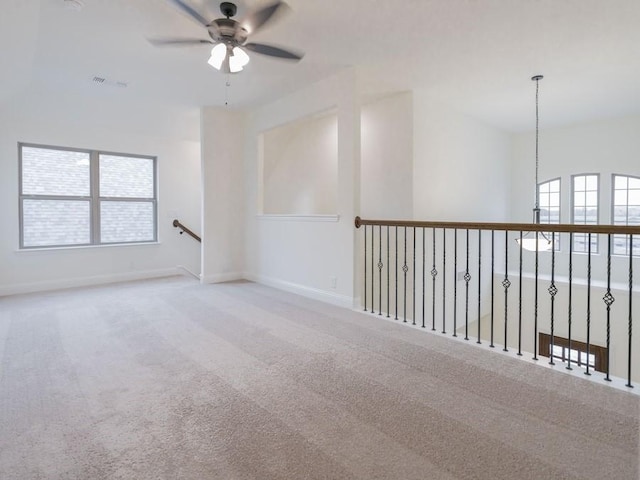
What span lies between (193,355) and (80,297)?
9.07 feet

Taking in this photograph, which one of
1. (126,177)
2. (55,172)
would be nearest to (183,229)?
(126,177)

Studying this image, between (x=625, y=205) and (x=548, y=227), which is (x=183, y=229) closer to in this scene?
(x=548, y=227)

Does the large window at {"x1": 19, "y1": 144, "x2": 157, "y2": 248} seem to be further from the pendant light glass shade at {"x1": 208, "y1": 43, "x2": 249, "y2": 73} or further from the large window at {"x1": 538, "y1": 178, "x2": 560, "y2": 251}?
the large window at {"x1": 538, "y1": 178, "x2": 560, "y2": 251}

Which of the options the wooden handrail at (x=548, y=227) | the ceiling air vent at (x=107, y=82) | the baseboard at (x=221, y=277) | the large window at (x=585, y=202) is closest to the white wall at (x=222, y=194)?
the baseboard at (x=221, y=277)

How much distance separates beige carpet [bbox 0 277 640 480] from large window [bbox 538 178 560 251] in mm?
4916

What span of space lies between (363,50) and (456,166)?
2637 mm

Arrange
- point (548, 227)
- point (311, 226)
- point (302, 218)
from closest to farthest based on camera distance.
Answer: point (548, 227) < point (311, 226) < point (302, 218)

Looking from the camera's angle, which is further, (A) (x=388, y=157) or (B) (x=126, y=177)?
(B) (x=126, y=177)

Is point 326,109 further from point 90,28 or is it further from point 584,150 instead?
point 584,150

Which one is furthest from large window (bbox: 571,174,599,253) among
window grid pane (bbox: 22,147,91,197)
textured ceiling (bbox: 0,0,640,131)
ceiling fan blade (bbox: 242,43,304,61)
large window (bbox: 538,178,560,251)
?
window grid pane (bbox: 22,147,91,197)

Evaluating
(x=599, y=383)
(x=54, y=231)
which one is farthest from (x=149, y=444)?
(x=54, y=231)

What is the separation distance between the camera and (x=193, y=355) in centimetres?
257

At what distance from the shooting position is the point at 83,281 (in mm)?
5145

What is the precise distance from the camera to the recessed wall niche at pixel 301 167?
541 cm
